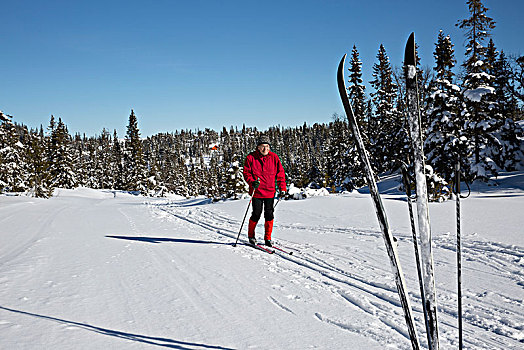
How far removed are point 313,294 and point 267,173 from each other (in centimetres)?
346

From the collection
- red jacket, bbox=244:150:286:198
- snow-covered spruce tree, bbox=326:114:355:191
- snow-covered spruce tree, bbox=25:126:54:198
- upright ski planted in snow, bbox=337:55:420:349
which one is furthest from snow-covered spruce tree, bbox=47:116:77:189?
upright ski planted in snow, bbox=337:55:420:349

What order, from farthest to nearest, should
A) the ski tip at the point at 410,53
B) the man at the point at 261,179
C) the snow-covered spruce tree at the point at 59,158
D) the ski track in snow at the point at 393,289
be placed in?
1. the snow-covered spruce tree at the point at 59,158
2. the man at the point at 261,179
3. the ski track in snow at the point at 393,289
4. the ski tip at the point at 410,53

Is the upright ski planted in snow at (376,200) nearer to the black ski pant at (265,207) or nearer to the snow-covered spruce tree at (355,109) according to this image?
the black ski pant at (265,207)

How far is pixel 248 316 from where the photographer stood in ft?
9.77

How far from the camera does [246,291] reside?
369 centimetres

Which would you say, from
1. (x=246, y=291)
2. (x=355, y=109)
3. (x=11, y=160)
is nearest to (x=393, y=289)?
(x=246, y=291)

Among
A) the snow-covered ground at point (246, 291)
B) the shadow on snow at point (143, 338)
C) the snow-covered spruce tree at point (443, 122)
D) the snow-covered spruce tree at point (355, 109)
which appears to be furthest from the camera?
the snow-covered spruce tree at point (355, 109)

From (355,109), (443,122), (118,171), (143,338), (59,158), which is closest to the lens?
(143,338)

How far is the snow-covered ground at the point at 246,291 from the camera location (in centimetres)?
257

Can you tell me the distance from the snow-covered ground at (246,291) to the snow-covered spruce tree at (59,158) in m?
48.3

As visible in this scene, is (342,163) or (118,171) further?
(118,171)

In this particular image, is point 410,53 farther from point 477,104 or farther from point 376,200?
point 477,104

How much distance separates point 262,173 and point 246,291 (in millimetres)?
3330

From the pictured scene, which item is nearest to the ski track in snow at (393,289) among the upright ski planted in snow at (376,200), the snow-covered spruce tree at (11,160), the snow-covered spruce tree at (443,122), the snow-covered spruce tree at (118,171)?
the upright ski planted in snow at (376,200)
